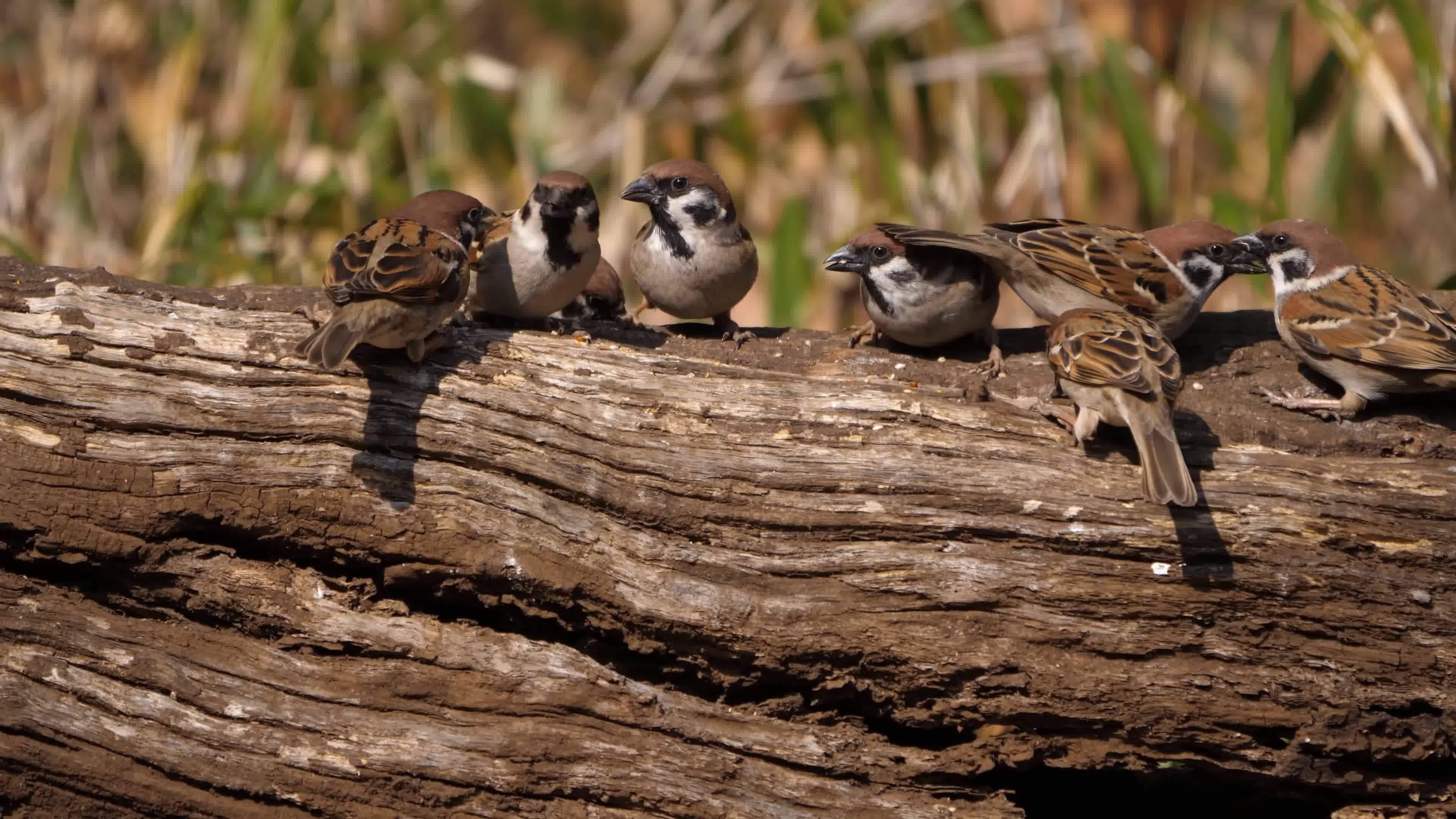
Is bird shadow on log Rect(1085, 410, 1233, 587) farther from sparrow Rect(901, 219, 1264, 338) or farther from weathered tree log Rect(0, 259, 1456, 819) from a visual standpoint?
sparrow Rect(901, 219, 1264, 338)

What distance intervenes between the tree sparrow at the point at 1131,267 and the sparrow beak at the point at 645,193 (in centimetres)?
Answer: 121

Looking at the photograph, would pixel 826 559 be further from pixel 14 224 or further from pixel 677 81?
pixel 677 81

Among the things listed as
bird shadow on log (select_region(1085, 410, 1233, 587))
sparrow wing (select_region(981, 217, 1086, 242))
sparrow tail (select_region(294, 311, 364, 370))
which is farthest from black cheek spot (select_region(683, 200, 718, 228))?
bird shadow on log (select_region(1085, 410, 1233, 587))

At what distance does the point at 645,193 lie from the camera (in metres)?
4.84

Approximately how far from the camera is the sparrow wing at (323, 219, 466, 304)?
156 inches

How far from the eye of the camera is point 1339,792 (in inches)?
156

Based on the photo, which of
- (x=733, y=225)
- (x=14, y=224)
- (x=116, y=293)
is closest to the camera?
(x=116, y=293)

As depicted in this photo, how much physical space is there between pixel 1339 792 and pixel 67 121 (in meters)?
7.67

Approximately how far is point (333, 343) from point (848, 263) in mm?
1775

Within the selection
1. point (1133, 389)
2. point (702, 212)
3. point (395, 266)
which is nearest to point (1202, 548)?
point (1133, 389)

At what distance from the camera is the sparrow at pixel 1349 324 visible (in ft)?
13.5

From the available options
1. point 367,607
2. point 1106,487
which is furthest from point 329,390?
point 1106,487

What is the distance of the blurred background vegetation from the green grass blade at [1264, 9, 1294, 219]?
0.05 ft

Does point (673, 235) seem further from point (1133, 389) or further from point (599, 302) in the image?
point (1133, 389)
